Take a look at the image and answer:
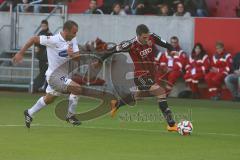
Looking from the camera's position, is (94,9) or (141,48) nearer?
(141,48)

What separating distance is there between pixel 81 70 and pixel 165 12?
3.54 metres

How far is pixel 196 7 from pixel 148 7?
1723 millimetres

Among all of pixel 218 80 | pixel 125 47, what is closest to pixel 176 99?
pixel 218 80

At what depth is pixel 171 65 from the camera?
25953mm

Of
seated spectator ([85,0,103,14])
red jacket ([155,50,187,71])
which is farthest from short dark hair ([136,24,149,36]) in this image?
seated spectator ([85,0,103,14])

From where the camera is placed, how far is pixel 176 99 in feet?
83.0

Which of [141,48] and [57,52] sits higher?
[141,48]

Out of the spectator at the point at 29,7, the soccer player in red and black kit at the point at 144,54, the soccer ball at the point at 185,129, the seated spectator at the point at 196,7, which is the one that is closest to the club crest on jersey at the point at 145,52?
the soccer player in red and black kit at the point at 144,54

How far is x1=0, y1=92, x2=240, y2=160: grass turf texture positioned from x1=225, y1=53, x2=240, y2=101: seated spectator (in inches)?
148

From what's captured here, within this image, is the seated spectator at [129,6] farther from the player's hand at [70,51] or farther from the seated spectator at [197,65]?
the player's hand at [70,51]

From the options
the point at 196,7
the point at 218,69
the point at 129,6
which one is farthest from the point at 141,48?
the point at 129,6

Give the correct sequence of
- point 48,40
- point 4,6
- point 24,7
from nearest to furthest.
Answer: point 48,40, point 24,7, point 4,6

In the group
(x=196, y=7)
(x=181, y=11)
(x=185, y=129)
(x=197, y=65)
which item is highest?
(x=196, y=7)

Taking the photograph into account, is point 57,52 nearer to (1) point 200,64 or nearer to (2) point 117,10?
(1) point 200,64
